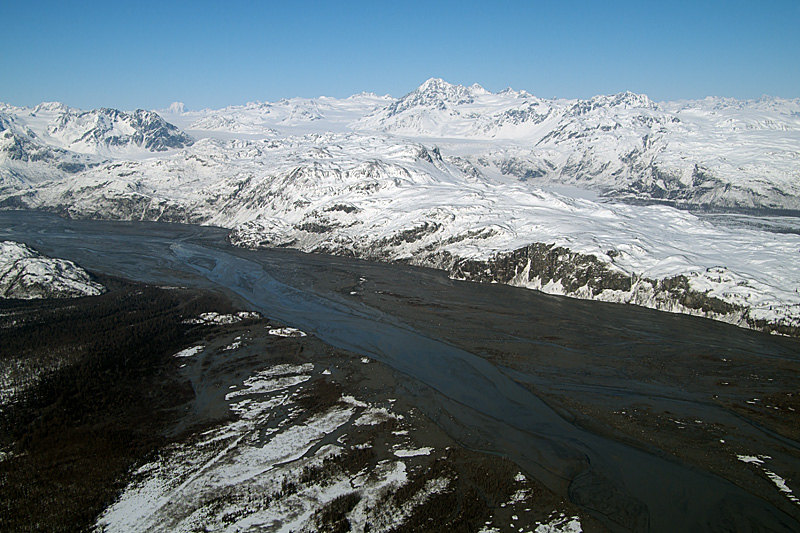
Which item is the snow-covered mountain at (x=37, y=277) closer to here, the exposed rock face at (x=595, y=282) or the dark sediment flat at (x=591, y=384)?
the dark sediment flat at (x=591, y=384)

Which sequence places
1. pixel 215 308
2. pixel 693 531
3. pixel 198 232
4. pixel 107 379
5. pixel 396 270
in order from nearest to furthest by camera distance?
1. pixel 693 531
2. pixel 107 379
3. pixel 215 308
4. pixel 396 270
5. pixel 198 232

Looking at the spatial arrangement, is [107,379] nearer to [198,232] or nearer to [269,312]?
[269,312]

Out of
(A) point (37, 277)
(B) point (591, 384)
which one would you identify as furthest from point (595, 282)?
(A) point (37, 277)

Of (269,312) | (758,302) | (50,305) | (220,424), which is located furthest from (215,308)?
(758,302)

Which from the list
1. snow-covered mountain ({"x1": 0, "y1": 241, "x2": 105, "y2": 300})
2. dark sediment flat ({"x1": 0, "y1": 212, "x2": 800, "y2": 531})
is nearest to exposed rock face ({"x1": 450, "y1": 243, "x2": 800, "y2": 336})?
dark sediment flat ({"x1": 0, "y1": 212, "x2": 800, "y2": 531})

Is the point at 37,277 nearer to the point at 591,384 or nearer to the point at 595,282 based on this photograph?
the point at 591,384

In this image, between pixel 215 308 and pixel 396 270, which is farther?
pixel 396 270

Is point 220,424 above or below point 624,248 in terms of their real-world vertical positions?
below

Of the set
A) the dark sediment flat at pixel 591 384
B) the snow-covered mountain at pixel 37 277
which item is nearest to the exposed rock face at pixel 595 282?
the dark sediment flat at pixel 591 384
